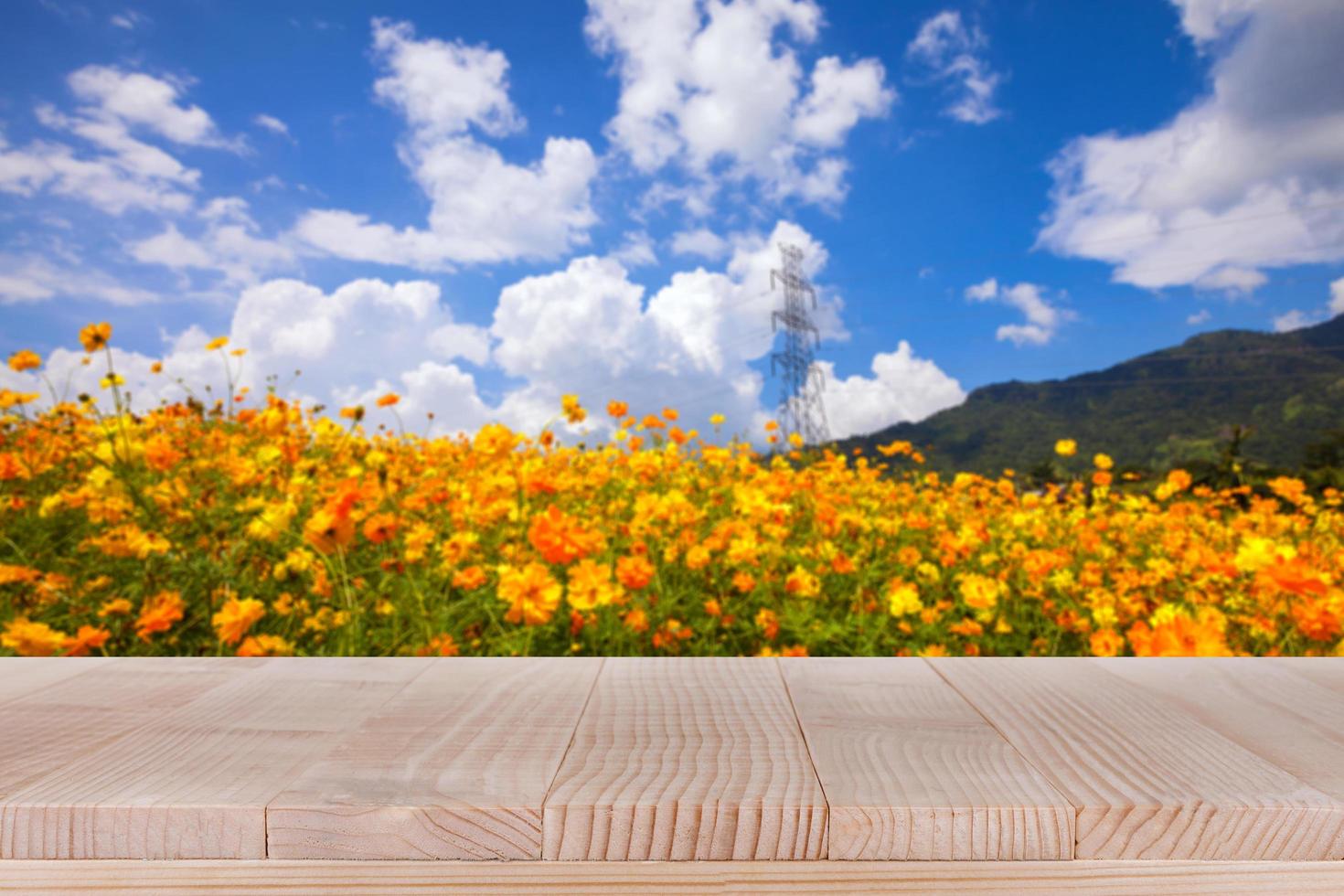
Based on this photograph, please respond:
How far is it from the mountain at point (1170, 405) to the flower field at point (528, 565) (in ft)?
64.7

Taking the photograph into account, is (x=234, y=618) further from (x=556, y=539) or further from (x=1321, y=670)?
(x=1321, y=670)

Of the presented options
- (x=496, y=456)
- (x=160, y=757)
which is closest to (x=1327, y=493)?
(x=496, y=456)

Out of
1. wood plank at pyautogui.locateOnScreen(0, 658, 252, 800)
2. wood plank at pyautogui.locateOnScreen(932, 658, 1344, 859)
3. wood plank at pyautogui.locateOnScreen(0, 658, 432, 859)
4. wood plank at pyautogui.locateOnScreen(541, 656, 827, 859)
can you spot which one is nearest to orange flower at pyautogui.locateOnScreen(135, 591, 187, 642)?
wood plank at pyautogui.locateOnScreen(0, 658, 252, 800)

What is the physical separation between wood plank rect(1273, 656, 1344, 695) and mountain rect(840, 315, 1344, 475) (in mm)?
21073

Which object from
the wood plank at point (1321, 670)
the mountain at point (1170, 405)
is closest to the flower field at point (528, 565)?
the wood plank at point (1321, 670)

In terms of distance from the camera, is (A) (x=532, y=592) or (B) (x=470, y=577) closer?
(A) (x=532, y=592)

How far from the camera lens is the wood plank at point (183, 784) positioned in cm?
57

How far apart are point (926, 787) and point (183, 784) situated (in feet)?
1.86

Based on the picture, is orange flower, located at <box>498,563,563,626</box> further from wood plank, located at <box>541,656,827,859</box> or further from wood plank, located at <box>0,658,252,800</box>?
wood plank, located at <box>541,656,827,859</box>

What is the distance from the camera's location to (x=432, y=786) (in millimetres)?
597

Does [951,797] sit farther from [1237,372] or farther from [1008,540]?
[1237,372]

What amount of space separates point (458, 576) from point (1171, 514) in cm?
294

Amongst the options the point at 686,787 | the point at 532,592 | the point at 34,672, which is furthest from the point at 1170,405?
the point at 34,672

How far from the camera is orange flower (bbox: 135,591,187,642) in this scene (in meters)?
A: 1.51
